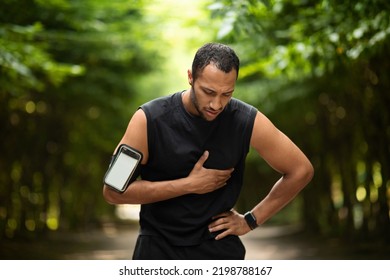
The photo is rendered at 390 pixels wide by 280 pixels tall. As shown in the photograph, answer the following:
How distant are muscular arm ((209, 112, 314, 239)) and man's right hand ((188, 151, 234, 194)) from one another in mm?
188

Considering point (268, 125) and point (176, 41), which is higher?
point (176, 41)

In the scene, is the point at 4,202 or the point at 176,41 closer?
the point at 4,202

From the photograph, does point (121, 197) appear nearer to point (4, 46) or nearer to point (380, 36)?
point (380, 36)

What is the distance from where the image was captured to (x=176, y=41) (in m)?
21.7

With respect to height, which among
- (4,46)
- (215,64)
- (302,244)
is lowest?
(302,244)

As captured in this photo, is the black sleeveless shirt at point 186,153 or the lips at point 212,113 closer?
the lips at point 212,113

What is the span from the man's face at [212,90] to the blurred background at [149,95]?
4212mm

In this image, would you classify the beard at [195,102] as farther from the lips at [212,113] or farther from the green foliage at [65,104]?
the green foliage at [65,104]

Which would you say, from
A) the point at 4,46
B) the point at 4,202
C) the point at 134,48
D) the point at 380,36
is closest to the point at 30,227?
the point at 4,202

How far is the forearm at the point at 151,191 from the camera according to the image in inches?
121

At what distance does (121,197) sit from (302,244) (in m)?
15.1

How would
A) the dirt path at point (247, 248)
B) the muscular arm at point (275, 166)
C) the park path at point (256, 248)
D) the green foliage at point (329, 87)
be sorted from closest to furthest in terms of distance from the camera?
the muscular arm at point (275, 166) < the green foliage at point (329, 87) < the dirt path at point (247, 248) < the park path at point (256, 248)

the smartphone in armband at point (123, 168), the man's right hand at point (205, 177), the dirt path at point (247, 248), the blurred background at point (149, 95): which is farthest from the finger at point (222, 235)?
the dirt path at point (247, 248)

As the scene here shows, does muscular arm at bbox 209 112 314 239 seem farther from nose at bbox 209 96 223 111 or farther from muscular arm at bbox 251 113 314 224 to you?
nose at bbox 209 96 223 111
